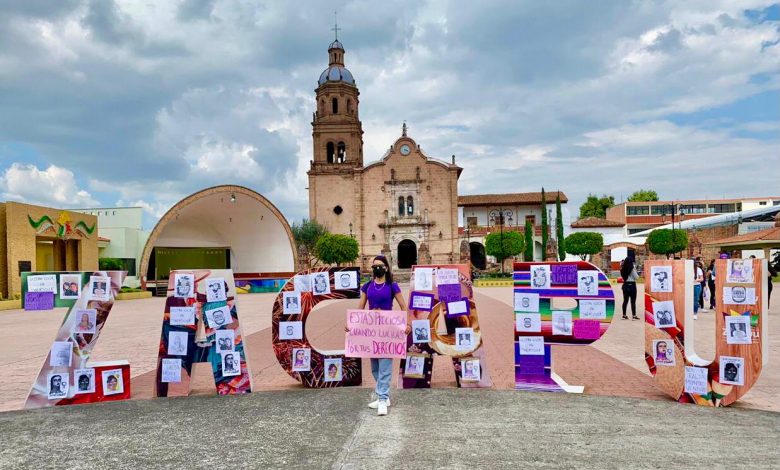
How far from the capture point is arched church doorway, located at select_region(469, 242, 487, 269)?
55181mm

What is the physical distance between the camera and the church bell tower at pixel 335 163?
170 ft

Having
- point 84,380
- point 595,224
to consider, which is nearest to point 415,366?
point 84,380

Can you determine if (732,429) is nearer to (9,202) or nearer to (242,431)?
(242,431)

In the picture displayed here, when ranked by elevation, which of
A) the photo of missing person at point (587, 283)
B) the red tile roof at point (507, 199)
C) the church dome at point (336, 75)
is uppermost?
the church dome at point (336, 75)

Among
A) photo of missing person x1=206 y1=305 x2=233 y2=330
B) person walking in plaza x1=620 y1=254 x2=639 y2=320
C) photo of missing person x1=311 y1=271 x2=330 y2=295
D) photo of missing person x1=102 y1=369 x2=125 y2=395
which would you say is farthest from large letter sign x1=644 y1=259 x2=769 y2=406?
person walking in plaza x1=620 y1=254 x2=639 y2=320

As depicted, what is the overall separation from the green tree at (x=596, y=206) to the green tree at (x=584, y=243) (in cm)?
3755

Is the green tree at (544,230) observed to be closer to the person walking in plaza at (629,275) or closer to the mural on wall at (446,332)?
the person walking in plaza at (629,275)

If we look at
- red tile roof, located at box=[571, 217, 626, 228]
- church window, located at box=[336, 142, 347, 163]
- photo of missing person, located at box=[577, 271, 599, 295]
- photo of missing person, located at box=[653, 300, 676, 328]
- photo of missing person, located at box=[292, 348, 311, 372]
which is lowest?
photo of missing person, located at box=[292, 348, 311, 372]

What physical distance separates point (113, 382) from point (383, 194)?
45.9 m

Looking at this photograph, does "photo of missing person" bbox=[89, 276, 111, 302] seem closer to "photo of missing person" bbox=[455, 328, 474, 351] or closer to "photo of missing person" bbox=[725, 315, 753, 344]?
"photo of missing person" bbox=[455, 328, 474, 351]

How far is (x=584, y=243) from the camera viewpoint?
48969 mm

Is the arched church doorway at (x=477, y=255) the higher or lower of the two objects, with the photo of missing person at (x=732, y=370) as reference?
higher

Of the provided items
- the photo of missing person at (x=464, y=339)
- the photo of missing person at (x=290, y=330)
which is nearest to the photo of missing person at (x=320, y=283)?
the photo of missing person at (x=290, y=330)

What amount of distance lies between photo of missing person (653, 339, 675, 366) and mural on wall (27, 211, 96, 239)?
2380 cm
